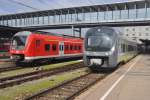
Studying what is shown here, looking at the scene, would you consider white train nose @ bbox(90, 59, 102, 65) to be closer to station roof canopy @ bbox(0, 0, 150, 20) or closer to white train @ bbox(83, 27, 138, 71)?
white train @ bbox(83, 27, 138, 71)

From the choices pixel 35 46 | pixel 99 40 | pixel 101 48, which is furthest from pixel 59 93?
pixel 35 46

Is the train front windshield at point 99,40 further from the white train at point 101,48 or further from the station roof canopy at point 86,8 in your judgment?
the station roof canopy at point 86,8

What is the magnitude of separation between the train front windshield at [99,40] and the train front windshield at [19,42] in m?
6.46

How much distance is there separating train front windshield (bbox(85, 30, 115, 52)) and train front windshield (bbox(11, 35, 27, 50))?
6.46m

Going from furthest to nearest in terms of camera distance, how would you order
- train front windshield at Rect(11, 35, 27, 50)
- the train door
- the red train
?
the train door, train front windshield at Rect(11, 35, 27, 50), the red train

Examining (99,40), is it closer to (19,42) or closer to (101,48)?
(101,48)

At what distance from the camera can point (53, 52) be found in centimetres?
2991

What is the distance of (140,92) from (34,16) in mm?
A: 76814

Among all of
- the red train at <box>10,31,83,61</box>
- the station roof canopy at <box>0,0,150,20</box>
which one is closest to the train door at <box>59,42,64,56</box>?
the red train at <box>10,31,83,61</box>

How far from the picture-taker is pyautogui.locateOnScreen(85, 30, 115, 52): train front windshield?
67.9 ft

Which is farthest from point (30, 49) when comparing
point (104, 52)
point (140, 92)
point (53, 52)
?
point (140, 92)

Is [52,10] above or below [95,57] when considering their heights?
above

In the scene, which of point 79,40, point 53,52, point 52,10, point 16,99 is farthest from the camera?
point 52,10

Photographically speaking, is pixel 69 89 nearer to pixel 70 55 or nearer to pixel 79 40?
pixel 70 55
